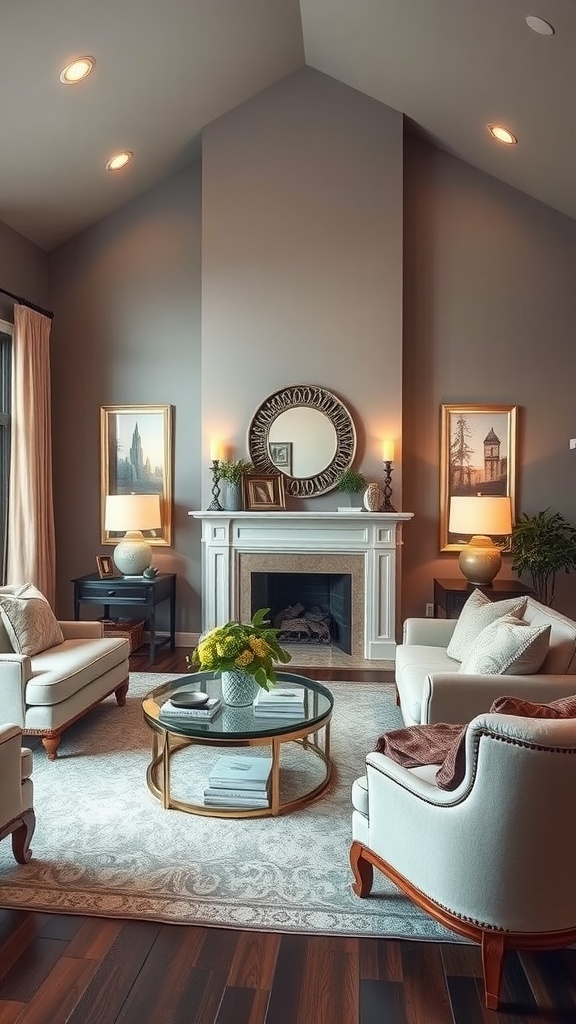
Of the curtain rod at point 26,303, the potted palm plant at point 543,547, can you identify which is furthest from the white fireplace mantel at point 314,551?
the curtain rod at point 26,303

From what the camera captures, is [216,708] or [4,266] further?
[4,266]

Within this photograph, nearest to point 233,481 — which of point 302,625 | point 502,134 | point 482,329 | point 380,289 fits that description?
point 302,625

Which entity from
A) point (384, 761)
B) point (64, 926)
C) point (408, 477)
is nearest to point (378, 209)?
point (408, 477)

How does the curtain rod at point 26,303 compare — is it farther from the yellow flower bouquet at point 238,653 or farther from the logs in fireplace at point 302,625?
the yellow flower bouquet at point 238,653

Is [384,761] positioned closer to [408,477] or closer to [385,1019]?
[385,1019]

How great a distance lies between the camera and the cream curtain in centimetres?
528

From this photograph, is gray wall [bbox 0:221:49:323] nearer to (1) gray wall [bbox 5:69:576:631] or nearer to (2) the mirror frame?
(1) gray wall [bbox 5:69:576:631]

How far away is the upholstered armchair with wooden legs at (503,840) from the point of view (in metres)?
1.67

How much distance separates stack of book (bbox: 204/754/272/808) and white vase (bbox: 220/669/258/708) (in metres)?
0.27

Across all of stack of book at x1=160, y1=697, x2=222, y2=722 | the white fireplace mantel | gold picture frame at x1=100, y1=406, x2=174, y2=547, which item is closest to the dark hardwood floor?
stack of book at x1=160, y1=697, x2=222, y2=722

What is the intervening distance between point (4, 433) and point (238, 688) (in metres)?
3.42

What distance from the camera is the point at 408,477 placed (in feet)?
18.7

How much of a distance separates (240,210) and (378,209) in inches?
44.8

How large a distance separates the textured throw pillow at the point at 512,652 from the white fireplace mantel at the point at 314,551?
233cm
